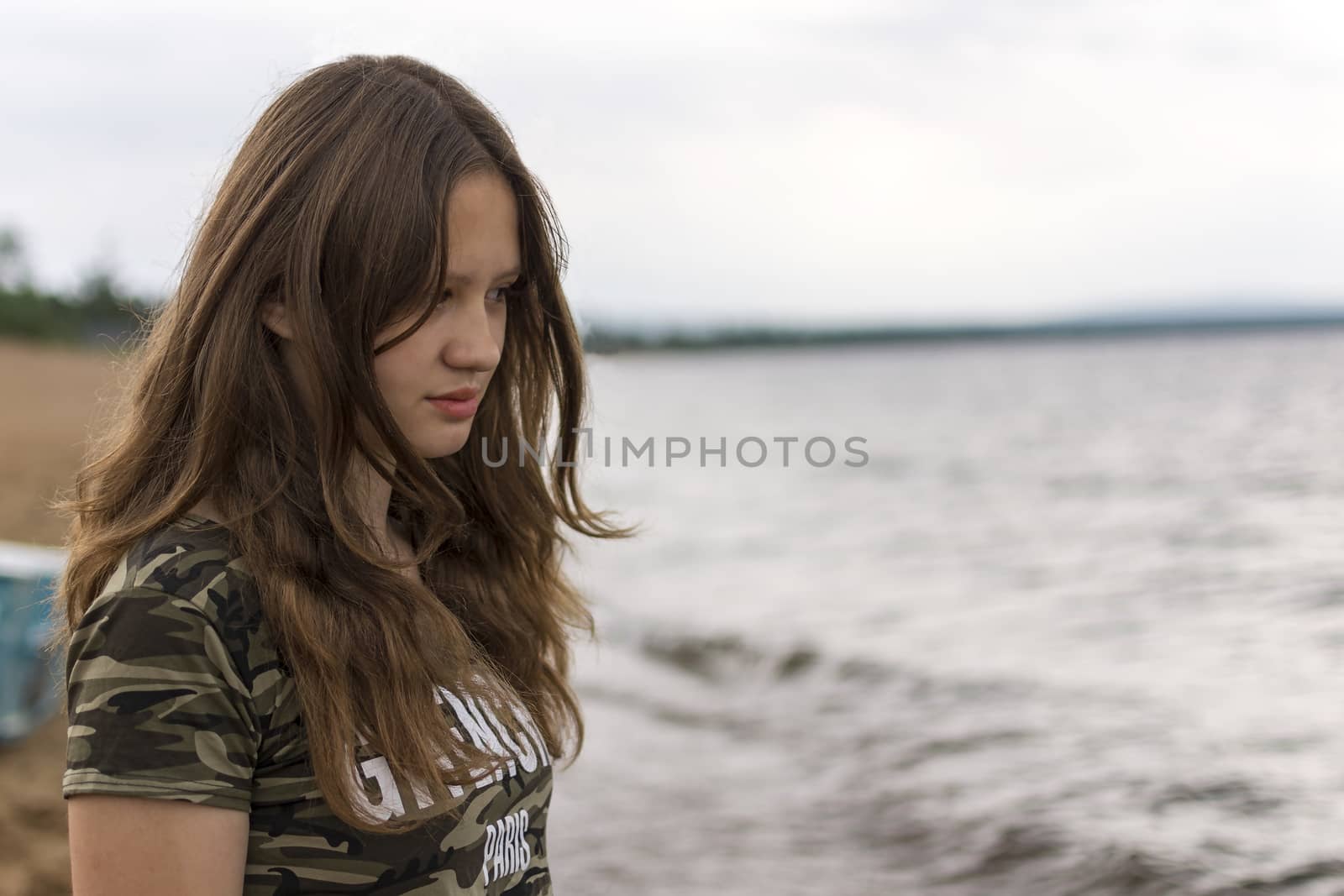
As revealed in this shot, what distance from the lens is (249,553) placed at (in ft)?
4.41

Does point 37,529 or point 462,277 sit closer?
point 462,277

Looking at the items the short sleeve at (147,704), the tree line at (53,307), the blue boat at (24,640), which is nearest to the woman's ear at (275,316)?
the short sleeve at (147,704)

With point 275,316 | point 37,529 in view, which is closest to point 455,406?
point 275,316

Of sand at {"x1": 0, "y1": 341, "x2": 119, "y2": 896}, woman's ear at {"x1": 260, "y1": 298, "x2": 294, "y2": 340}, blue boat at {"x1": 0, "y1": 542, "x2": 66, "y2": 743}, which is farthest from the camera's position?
blue boat at {"x1": 0, "y1": 542, "x2": 66, "y2": 743}

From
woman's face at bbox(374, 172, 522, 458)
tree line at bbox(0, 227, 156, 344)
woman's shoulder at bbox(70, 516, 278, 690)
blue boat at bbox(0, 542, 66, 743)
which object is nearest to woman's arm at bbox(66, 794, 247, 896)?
woman's shoulder at bbox(70, 516, 278, 690)

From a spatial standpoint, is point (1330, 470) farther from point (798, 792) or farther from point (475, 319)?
point (475, 319)

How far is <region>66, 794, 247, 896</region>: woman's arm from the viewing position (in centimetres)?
120

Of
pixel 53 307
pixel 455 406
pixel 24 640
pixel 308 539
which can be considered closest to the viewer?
pixel 308 539

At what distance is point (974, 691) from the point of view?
6.79 metres

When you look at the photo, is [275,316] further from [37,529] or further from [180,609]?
[37,529]

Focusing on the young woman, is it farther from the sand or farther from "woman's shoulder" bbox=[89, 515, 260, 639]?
the sand

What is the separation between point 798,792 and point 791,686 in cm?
201

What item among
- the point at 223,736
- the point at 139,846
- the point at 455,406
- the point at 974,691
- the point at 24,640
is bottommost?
the point at 974,691

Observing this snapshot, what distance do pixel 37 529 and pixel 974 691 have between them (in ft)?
24.6
